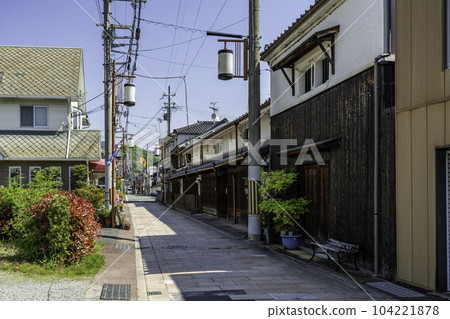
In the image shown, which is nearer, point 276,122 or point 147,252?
point 147,252

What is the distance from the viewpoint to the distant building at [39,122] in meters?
20.8

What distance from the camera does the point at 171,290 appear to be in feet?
25.8

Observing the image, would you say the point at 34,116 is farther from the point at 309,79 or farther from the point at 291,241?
the point at 291,241

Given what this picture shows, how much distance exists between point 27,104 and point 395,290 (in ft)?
65.1

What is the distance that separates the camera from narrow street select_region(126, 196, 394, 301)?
7.49 m

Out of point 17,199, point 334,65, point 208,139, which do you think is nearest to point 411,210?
point 334,65

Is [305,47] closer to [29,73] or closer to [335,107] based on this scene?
[335,107]

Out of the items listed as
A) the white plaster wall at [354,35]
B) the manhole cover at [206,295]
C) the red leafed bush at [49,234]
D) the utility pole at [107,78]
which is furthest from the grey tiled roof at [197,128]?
the manhole cover at [206,295]

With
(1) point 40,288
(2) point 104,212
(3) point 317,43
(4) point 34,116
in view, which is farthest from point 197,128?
(1) point 40,288

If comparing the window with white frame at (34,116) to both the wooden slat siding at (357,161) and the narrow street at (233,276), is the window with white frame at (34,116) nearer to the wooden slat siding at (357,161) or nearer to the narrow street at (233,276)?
the narrow street at (233,276)

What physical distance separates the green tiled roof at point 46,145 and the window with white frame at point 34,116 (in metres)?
0.47

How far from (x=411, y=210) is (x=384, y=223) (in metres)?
0.99

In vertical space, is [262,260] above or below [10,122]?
below

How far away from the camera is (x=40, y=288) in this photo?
738cm
